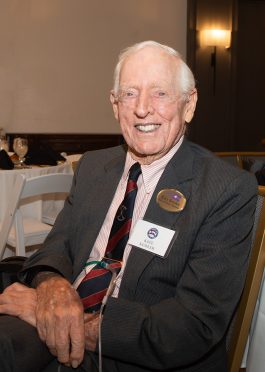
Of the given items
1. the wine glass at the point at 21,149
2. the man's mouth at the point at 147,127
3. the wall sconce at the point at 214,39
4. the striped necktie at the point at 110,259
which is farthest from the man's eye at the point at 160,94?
the wall sconce at the point at 214,39

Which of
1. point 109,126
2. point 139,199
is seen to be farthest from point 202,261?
point 109,126

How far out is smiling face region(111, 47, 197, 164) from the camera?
5.34 ft

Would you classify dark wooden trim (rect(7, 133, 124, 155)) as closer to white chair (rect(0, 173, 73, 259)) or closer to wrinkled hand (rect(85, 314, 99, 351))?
white chair (rect(0, 173, 73, 259))

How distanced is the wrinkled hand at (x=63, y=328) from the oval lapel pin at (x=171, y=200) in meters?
0.41

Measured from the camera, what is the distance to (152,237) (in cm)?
148

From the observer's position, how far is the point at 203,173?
156cm

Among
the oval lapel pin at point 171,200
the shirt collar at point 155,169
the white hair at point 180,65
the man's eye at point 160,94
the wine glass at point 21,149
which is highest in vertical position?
the white hair at point 180,65

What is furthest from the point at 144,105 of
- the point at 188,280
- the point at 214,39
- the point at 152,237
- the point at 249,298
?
the point at 214,39

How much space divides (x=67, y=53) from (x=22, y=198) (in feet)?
16.4

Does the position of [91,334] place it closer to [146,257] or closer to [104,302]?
[104,302]

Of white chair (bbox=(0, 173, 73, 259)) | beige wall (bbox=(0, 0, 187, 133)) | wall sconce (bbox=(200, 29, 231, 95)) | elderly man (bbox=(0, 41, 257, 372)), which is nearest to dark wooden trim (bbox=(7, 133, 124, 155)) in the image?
beige wall (bbox=(0, 0, 187, 133))

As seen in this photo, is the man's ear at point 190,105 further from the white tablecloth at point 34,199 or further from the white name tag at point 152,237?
the white tablecloth at point 34,199

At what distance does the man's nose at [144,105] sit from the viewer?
1.63m

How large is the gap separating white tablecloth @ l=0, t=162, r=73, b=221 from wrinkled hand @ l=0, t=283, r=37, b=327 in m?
2.10
